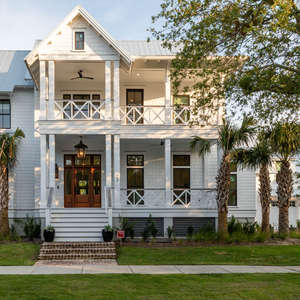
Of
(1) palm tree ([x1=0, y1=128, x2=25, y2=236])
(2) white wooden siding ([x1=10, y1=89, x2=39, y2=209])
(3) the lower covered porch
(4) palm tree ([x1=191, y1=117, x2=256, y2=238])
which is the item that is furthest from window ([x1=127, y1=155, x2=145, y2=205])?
(1) palm tree ([x1=0, y1=128, x2=25, y2=236])

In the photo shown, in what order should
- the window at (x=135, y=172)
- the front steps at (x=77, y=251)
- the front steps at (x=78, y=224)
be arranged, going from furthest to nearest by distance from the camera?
the window at (x=135, y=172) → the front steps at (x=78, y=224) → the front steps at (x=77, y=251)

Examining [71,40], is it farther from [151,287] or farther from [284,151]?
[151,287]

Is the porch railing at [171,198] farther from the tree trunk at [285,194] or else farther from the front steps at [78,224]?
the tree trunk at [285,194]

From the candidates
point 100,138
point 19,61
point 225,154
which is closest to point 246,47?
point 225,154

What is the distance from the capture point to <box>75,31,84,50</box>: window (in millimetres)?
18016

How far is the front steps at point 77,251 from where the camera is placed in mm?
14125

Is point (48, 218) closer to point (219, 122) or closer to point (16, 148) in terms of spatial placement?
point (16, 148)

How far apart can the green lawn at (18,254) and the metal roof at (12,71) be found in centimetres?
753

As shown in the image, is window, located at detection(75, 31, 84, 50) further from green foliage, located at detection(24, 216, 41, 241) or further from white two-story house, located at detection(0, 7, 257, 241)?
green foliage, located at detection(24, 216, 41, 241)

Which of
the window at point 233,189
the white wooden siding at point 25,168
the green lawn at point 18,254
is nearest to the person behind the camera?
the green lawn at point 18,254

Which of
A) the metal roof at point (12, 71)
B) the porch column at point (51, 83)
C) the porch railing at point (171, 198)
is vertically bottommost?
the porch railing at point (171, 198)

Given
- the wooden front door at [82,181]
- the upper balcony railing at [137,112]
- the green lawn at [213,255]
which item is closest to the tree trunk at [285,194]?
the green lawn at [213,255]

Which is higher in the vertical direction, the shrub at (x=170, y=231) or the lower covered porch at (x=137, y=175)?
the lower covered porch at (x=137, y=175)

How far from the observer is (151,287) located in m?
9.47
